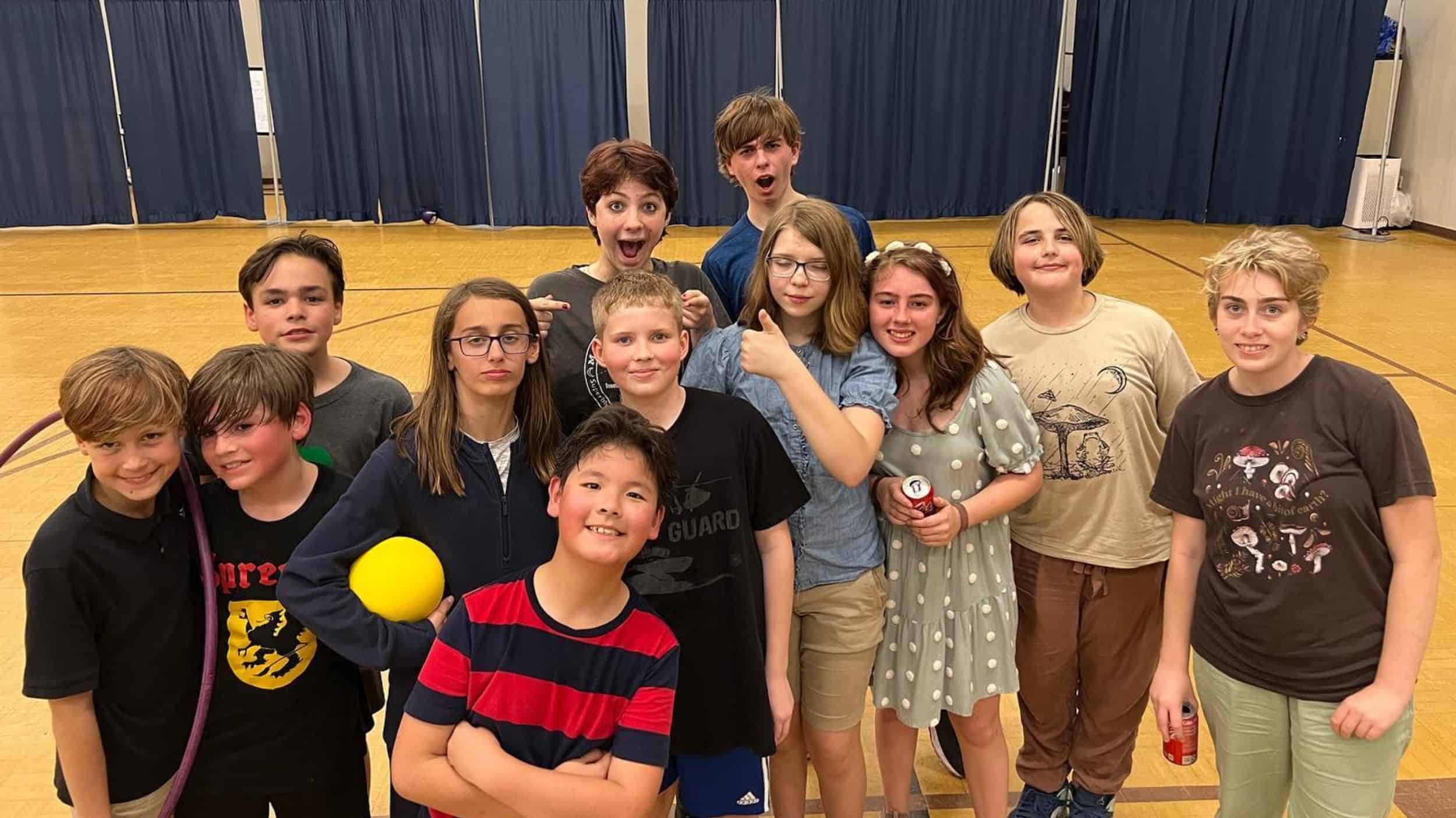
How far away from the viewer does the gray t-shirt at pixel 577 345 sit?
7.10 ft

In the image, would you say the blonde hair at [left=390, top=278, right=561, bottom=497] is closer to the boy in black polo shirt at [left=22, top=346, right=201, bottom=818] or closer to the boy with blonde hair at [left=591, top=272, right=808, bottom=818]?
the boy with blonde hair at [left=591, top=272, right=808, bottom=818]

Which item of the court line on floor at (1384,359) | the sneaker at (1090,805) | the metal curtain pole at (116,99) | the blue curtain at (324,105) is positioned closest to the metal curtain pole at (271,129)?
the blue curtain at (324,105)

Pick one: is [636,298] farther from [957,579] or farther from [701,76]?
[701,76]

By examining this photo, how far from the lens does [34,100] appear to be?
39.3 ft

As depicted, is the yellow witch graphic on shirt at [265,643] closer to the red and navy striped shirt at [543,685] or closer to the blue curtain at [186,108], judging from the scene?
the red and navy striped shirt at [543,685]

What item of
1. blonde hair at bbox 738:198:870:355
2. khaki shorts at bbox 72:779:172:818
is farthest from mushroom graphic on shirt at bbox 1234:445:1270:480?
khaki shorts at bbox 72:779:172:818

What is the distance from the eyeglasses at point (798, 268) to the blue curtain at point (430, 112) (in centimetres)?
1123

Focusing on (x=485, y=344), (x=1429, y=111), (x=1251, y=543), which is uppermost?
(x=1429, y=111)

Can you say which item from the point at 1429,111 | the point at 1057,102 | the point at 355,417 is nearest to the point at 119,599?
the point at 355,417

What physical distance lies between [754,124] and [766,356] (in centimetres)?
117

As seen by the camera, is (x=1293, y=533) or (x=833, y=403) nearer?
(x=1293, y=533)

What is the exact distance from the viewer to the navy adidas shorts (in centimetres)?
201

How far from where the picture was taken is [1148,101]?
40.2 feet

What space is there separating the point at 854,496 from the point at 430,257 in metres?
9.37
